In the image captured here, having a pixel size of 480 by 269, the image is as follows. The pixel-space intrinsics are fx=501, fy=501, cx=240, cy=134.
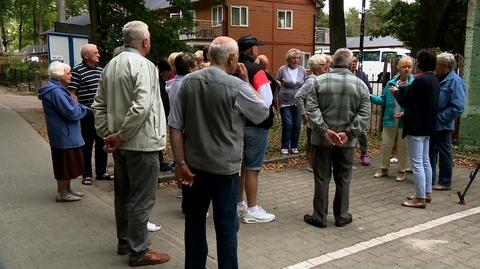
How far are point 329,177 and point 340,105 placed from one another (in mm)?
782

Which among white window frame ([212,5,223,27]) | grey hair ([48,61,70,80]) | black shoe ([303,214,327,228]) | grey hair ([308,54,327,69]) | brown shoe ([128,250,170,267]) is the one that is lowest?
black shoe ([303,214,327,228])

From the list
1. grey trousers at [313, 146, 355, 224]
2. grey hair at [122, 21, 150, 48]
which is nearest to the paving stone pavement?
grey trousers at [313, 146, 355, 224]

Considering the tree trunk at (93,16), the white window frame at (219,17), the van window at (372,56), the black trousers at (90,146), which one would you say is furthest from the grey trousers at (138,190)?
the van window at (372,56)

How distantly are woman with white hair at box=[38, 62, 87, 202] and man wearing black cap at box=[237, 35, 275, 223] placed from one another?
2.12 metres

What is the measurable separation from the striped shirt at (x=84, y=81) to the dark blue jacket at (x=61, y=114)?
29.7 inches

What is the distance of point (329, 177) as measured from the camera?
5312mm

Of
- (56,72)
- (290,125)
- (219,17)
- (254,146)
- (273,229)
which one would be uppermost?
(219,17)

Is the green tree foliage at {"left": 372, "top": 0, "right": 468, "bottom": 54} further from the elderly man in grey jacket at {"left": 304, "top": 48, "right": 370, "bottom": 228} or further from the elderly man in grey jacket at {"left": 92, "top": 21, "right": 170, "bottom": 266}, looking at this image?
the elderly man in grey jacket at {"left": 92, "top": 21, "right": 170, "bottom": 266}

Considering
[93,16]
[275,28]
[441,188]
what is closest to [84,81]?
[441,188]

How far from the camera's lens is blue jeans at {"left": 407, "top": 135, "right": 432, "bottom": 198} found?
19.0 feet

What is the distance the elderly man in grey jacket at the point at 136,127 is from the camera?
4.07 m

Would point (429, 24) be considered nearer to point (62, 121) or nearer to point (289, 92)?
point (289, 92)

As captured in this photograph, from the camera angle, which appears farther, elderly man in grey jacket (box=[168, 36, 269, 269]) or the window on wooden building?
the window on wooden building

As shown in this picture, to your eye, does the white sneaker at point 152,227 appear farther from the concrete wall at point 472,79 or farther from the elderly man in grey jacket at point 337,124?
the concrete wall at point 472,79
